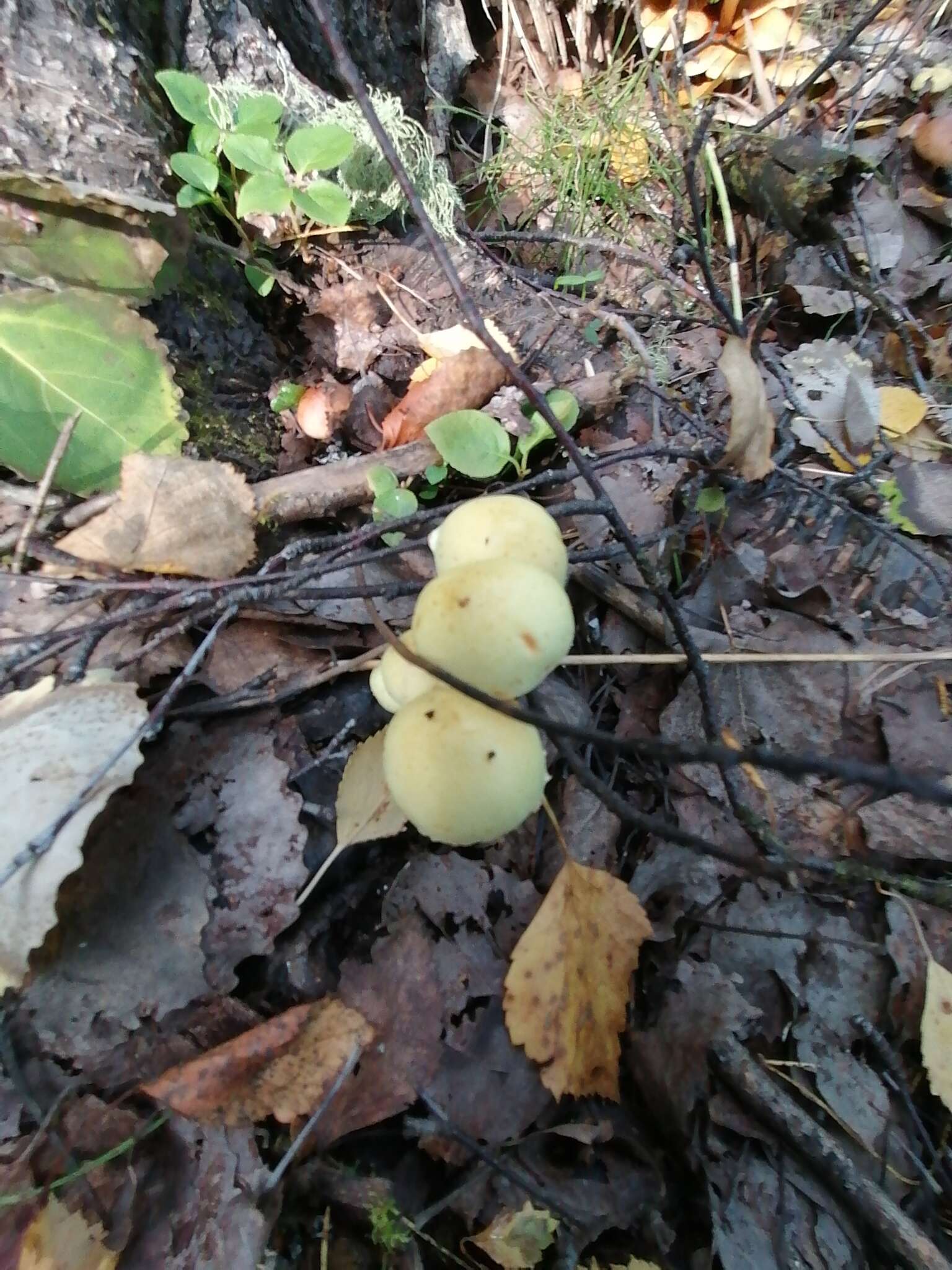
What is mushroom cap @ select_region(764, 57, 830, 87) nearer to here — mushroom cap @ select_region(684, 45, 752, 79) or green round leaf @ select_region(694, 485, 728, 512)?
mushroom cap @ select_region(684, 45, 752, 79)

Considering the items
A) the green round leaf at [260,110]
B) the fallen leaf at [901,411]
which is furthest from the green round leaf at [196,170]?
the fallen leaf at [901,411]

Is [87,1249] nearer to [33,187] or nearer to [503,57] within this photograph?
[33,187]

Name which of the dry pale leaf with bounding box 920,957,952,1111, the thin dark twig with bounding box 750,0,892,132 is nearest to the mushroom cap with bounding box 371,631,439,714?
the dry pale leaf with bounding box 920,957,952,1111

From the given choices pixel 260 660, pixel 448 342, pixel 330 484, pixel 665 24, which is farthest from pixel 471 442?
pixel 665 24

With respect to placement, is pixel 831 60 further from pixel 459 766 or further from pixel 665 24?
pixel 459 766

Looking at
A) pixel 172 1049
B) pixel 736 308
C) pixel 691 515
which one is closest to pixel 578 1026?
pixel 172 1049

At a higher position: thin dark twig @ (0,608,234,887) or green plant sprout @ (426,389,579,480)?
green plant sprout @ (426,389,579,480)

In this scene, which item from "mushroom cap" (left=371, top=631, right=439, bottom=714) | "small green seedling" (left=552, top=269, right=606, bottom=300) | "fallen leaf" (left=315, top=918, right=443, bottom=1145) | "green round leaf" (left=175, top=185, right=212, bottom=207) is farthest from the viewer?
"small green seedling" (left=552, top=269, right=606, bottom=300)

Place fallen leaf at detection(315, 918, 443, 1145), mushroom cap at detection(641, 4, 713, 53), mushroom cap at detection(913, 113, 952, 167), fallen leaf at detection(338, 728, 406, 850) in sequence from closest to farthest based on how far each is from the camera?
fallen leaf at detection(315, 918, 443, 1145) → fallen leaf at detection(338, 728, 406, 850) → mushroom cap at detection(913, 113, 952, 167) → mushroom cap at detection(641, 4, 713, 53)
